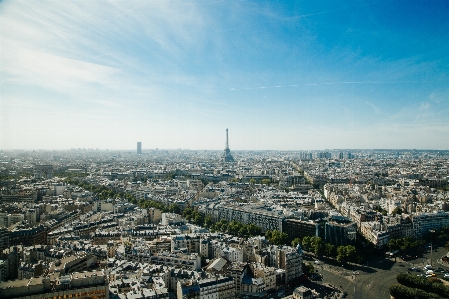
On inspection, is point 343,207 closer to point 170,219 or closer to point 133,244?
point 170,219

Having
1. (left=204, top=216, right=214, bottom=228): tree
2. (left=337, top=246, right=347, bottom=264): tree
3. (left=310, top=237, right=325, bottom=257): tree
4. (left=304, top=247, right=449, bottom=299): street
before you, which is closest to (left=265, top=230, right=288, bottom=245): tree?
(left=310, top=237, right=325, bottom=257): tree

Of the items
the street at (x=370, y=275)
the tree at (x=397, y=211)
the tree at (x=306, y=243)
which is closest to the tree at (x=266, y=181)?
the tree at (x=397, y=211)

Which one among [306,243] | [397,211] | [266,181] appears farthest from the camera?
[266,181]

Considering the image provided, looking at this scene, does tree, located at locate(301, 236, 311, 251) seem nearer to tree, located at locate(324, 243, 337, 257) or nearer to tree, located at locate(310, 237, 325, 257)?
tree, located at locate(310, 237, 325, 257)

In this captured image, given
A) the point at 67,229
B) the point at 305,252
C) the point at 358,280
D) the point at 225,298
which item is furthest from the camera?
the point at 67,229

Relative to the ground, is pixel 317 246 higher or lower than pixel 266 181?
lower

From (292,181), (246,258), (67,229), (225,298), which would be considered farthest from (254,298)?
(292,181)

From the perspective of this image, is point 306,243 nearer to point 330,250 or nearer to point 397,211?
point 330,250

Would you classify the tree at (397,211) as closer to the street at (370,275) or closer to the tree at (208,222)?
the street at (370,275)

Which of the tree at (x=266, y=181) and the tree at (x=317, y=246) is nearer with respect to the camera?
Result: the tree at (x=317, y=246)

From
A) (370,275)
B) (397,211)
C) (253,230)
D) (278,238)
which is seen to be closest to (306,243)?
(278,238)

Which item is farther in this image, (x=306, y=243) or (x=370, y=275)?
(x=306, y=243)
